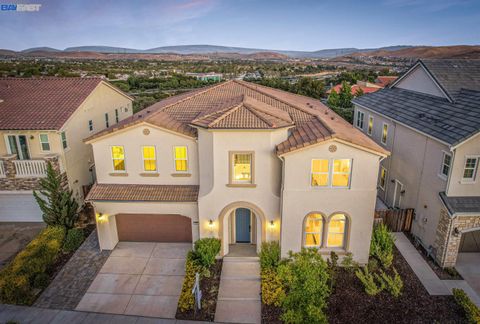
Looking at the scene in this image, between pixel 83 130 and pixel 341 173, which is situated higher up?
pixel 83 130

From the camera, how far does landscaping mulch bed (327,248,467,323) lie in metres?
11.3

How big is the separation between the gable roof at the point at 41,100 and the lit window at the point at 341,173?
47.1 feet

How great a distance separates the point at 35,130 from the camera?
16656mm

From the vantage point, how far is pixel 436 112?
16141 mm

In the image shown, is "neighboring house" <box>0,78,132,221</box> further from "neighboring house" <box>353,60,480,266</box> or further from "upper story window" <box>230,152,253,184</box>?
"neighboring house" <box>353,60,480,266</box>

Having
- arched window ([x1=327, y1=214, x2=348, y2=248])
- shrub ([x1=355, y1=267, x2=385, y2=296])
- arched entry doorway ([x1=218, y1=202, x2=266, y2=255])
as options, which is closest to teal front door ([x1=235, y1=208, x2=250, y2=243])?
arched entry doorway ([x1=218, y1=202, x2=266, y2=255])

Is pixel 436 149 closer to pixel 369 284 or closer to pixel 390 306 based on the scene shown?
pixel 369 284

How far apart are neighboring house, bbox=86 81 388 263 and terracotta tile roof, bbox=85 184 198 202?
0.16 ft

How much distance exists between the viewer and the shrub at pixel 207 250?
1359 centimetres

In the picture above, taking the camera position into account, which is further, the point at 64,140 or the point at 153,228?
the point at 64,140

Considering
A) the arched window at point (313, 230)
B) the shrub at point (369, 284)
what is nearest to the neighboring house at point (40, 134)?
the arched window at point (313, 230)

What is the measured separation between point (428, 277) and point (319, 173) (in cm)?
660

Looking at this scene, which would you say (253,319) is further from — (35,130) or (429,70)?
(429,70)

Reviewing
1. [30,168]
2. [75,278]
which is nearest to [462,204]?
[75,278]
